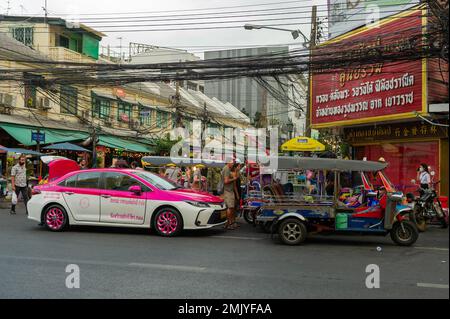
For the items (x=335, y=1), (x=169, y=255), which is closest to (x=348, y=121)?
(x=335, y=1)

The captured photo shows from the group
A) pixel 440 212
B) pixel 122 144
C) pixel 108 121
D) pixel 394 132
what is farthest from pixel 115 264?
pixel 108 121

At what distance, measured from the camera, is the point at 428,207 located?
12.7m

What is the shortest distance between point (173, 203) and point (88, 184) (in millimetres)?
2166

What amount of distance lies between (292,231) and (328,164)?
1515 millimetres

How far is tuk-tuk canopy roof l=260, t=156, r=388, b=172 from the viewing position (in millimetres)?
9609

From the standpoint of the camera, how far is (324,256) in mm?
8445

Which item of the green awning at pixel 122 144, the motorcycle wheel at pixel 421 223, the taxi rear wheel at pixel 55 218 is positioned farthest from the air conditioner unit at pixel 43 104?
the motorcycle wheel at pixel 421 223

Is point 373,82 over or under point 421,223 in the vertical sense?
over

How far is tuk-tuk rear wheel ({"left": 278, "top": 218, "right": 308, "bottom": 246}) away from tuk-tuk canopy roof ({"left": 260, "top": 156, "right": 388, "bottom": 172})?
1118 mm

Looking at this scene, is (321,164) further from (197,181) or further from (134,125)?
(134,125)

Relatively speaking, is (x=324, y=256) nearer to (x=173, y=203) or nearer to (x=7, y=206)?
(x=173, y=203)

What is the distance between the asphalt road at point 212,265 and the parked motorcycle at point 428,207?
1.13 metres

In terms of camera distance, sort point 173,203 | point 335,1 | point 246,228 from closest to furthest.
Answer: point 173,203, point 246,228, point 335,1

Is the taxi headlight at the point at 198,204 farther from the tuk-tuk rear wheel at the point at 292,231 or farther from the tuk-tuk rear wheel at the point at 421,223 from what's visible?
the tuk-tuk rear wheel at the point at 421,223
